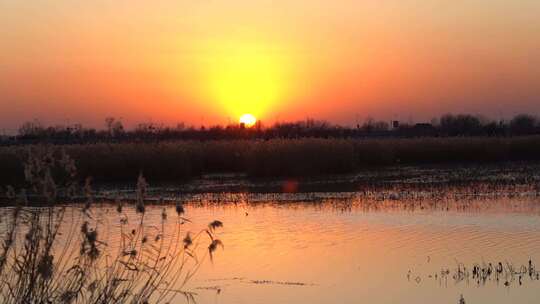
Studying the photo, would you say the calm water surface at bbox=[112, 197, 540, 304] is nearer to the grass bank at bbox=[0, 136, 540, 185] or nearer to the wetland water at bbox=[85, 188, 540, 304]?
the wetland water at bbox=[85, 188, 540, 304]

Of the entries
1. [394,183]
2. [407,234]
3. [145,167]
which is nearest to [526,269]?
[407,234]

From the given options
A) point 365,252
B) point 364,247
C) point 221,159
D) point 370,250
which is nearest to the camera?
point 365,252

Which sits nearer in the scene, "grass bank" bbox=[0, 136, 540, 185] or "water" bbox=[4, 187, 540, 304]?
"water" bbox=[4, 187, 540, 304]

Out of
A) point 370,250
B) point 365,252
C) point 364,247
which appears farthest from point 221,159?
point 365,252

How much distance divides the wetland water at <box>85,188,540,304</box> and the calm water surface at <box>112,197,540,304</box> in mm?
16

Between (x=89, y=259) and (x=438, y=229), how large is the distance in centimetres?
1103

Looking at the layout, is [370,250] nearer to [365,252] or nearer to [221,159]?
[365,252]

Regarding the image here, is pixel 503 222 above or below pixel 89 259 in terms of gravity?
below

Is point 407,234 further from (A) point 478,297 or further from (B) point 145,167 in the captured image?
(B) point 145,167

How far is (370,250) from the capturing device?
1374cm

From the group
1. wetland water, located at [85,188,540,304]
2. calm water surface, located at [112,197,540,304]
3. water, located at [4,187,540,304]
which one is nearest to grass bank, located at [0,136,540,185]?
water, located at [4,187,540,304]

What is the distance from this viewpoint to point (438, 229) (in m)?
15.9

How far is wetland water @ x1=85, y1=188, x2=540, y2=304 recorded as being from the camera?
10.4 m

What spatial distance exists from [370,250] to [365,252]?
8.3 inches
